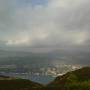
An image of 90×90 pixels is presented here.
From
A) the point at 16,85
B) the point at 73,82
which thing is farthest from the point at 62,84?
the point at 16,85

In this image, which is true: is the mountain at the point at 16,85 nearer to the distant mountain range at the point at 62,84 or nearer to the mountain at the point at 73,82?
the distant mountain range at the point at 62,84

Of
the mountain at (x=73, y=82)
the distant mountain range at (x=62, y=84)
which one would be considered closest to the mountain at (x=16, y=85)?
the distant mountain range at (x=62, y=84)

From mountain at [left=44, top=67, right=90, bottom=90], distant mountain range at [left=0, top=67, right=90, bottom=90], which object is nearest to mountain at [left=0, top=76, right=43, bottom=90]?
distant mountain range at [left=0, top=67, right=90, bottom=90]

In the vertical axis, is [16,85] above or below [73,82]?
above

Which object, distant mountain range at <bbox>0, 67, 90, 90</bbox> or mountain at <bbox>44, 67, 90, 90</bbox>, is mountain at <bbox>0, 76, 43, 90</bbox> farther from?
mountain at <bbox>44, 67, 90, 90</bbox>

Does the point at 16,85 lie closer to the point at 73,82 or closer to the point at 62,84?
the point at 62,84

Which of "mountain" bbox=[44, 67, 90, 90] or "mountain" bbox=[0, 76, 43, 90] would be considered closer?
"mountain" bbox=[44, 67, 90, 90]

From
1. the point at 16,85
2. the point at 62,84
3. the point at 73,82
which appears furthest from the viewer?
the point at 16,85

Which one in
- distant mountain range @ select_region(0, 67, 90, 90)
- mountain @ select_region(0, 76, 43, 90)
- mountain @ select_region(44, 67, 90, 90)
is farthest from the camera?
mountain @ select_region(0, 76, 43, 90)

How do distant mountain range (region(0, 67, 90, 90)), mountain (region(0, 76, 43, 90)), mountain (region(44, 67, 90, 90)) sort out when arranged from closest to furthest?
mountain (region(44, 67, 90, 90)) → distant mountain range (region(0, 67, 90, 90)) → mountain (region(0, 76, 43, 90))
